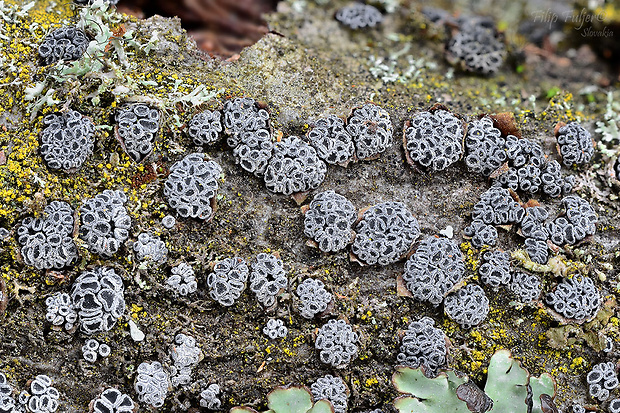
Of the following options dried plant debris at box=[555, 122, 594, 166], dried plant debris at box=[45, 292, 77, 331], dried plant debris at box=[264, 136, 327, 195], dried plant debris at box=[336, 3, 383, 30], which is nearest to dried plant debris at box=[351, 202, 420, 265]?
dried plant debris at box=[264, 136, 327, 195]

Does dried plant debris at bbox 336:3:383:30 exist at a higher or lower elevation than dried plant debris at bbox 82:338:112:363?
higher

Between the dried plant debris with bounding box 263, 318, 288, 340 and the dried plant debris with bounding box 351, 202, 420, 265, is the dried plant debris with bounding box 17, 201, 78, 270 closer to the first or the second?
the dried plant debris with bounding box 263, 318, 288, 340

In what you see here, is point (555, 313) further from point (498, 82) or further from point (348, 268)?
point (498, 82)

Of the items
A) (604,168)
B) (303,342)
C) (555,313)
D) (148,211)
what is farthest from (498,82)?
(148,211)

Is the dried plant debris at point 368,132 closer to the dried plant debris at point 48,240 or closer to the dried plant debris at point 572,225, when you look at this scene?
the dried plant debris at point 572,225

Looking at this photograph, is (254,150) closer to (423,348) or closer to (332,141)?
(332,141)

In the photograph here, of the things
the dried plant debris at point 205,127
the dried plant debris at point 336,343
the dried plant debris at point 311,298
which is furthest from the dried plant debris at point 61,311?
the dried plant debris at point 336,343
